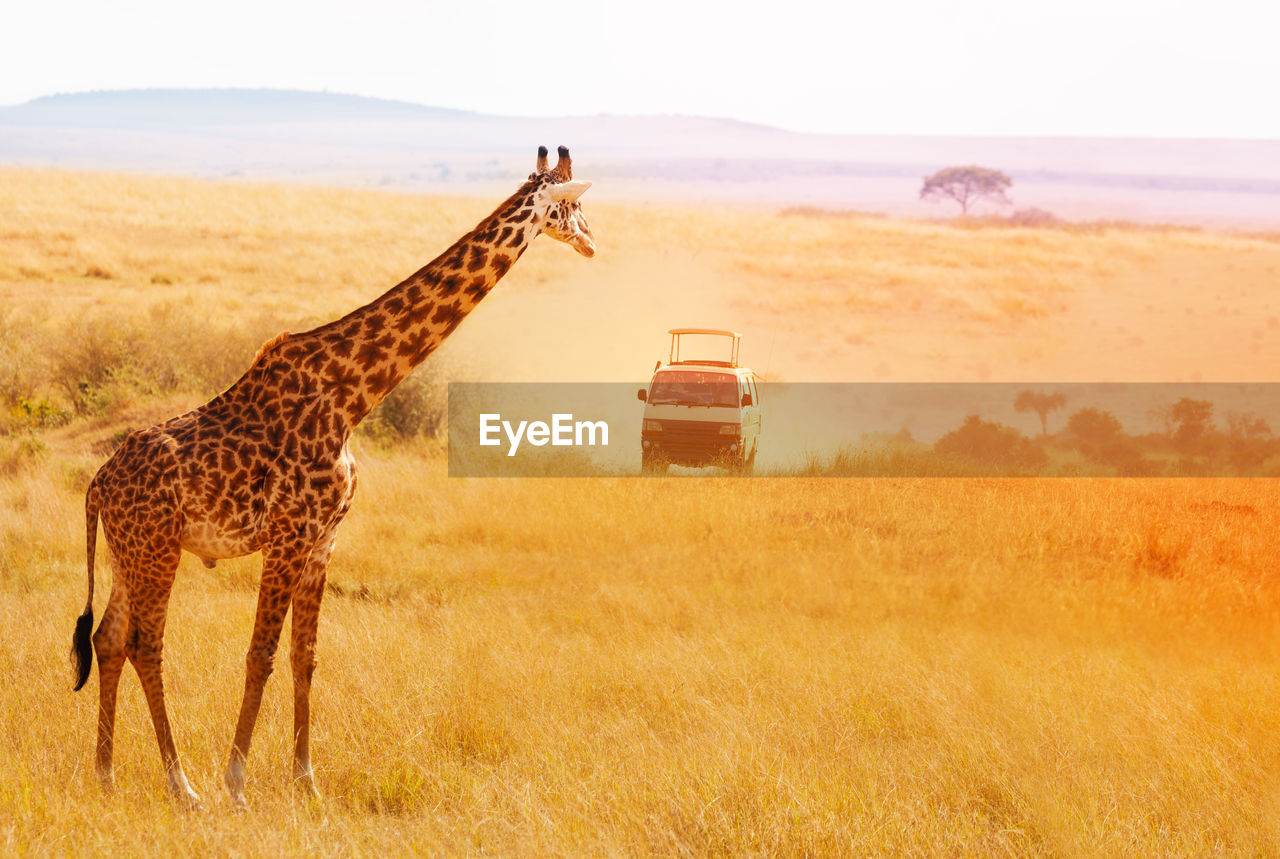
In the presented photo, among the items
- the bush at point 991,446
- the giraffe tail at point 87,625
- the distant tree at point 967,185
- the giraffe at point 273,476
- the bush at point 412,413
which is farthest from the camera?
the distant tree at point 967,185

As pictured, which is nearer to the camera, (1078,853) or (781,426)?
(1078,853)

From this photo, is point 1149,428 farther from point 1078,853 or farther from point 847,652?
point 1078,853

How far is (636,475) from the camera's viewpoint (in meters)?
14.4

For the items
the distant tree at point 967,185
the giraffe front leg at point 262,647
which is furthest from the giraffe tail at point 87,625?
the distant tree at point 967,185

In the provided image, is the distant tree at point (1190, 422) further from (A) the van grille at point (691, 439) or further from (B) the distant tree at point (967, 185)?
(B) the distant tree at point (967, 185)

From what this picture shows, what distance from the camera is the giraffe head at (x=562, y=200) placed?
546 centimetres

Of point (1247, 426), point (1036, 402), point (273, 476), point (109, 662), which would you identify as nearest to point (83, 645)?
point (109, 662)

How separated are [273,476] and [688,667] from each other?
357 cm

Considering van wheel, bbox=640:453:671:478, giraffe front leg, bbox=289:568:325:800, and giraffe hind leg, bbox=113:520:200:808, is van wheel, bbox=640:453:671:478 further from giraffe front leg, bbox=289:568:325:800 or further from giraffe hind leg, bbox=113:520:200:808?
giraffe hind leg, bbox=113:520:200:808

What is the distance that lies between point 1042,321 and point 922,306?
5010 mm

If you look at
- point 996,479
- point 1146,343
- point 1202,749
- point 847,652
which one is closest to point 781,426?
point 996,479

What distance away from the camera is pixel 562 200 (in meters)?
5.52

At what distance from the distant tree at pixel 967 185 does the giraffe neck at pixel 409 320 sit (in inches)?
3535

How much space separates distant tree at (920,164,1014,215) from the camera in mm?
88375
